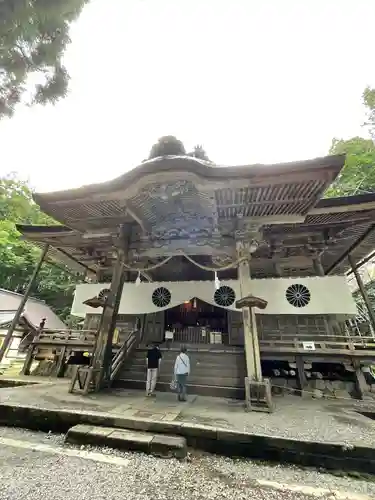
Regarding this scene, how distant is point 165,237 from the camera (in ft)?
27.0

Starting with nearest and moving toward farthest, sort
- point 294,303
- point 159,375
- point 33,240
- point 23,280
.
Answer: point 159,375, point 294,303, point 33,240, point 23,280

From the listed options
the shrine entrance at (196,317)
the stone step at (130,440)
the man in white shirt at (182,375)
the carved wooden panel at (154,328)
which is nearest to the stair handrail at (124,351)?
the carved wooden panel at (154,328)

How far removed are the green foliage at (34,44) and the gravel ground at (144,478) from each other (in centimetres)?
675

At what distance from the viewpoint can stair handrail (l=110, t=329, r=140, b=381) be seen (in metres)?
8.76

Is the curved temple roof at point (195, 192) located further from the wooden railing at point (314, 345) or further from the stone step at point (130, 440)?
the stone step at point (130, 440)

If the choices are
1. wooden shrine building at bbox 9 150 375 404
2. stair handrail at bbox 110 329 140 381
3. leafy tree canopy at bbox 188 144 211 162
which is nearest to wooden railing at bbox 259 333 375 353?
wooden shrine building at bbox 9 150 375 404

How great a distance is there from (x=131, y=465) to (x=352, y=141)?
888 inches

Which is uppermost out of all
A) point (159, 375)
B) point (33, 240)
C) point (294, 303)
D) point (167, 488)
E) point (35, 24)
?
point (35, 24)

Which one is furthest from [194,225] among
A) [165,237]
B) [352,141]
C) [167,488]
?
[352,141]

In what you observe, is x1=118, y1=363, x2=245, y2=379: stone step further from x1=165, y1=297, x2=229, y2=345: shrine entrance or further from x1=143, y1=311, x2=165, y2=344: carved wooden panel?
x1=165, y1=297, x2=229, y2=345: shrine entrance

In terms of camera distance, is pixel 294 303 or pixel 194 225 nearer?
pixel 194 225

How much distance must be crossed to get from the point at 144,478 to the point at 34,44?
8260mm

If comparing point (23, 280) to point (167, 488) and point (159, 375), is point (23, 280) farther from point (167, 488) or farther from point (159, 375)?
point (167, 488)

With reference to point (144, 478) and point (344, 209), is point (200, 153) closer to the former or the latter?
point (344, 209)
